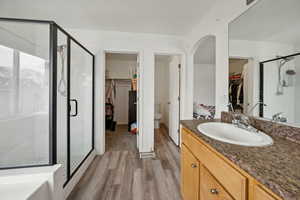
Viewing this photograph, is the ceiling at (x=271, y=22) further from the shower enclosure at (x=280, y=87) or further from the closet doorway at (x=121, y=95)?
the closet doorway at (x=121, y=95)

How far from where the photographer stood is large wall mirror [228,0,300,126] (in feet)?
2.94

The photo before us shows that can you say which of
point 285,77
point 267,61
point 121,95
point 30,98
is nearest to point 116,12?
point 30,98

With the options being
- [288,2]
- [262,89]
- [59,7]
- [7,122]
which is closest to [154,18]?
[59,7]

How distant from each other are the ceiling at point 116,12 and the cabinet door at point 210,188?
6.59 feet

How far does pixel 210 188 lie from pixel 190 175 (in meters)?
0.34

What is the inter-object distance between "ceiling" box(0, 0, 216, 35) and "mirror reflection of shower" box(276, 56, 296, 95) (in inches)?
49.3

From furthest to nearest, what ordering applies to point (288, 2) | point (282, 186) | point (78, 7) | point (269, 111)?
point (78, 7) < point (269, 111) < point (288, 2) < point (282, 186)

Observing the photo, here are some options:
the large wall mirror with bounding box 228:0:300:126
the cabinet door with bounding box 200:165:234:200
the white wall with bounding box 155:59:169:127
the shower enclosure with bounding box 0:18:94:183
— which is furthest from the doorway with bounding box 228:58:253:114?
the white wall with bounding box 155:59:169:127

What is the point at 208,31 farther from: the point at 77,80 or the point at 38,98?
the point at 38,98

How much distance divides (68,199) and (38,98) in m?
1.32

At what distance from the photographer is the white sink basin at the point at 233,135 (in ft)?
2.64

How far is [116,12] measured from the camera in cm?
194

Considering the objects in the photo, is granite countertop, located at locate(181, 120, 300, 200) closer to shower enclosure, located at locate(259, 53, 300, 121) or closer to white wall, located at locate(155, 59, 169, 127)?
shower enclosure, located at locate(259, 53, 300, 121)

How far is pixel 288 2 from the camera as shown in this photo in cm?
92
